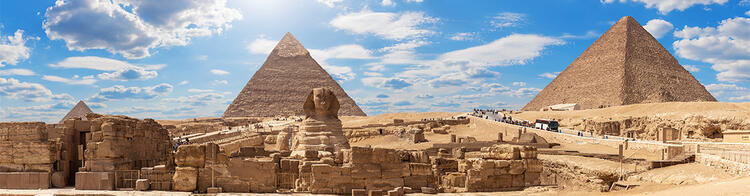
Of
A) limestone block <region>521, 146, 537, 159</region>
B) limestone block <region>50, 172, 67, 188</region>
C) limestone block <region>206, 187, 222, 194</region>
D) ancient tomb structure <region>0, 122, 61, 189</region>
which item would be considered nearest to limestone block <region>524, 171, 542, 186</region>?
limestone block <region>521, 146, 537, 159</region>

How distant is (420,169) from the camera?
29.8 feet

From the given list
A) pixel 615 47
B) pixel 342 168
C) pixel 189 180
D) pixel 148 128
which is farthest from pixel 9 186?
pixel 615 47

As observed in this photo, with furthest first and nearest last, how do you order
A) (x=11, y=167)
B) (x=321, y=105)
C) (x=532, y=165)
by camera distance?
(x=321, y=105), (x=532, y=165), (x=11, y=167)

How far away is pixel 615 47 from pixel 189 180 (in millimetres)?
136849

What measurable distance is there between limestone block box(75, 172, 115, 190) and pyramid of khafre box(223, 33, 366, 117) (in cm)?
13267

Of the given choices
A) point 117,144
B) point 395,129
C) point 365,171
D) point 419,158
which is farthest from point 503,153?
point 395,129

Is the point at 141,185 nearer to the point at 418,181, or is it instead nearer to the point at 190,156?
the point at 190,156

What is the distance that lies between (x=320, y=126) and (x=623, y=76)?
380 ft

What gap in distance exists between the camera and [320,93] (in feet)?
48.9

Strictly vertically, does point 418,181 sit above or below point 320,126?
below

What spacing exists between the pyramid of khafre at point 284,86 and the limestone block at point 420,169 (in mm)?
132404

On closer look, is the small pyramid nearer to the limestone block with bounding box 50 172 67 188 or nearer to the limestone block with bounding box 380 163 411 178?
the limestone block with bounding box 50 172 67 188

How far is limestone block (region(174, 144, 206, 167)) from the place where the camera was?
8.56 m

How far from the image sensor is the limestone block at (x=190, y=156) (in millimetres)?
8562
